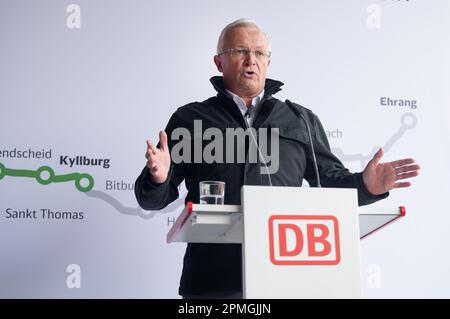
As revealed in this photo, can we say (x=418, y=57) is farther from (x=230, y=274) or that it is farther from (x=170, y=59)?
(x=230, y=274)

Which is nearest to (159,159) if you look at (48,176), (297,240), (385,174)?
(297,240)

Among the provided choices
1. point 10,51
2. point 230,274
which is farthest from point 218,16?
point 230,274

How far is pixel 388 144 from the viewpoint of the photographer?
3334 mm

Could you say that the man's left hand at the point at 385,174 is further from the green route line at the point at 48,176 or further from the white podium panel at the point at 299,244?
the green route line at the point at 48,176

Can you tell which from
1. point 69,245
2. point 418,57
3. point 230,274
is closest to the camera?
point 230,274

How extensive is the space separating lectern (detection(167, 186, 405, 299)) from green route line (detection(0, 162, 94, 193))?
1.38 metres

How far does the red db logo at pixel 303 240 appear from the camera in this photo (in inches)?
64.7

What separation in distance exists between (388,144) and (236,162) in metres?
1.24

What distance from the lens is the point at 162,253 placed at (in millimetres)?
2984

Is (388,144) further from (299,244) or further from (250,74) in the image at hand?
(299,244)

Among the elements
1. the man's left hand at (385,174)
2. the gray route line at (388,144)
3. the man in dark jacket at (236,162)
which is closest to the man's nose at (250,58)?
the man in dark jacket at (236,162)

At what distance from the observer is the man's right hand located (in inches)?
77.6

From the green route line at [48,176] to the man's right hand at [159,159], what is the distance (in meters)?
0.97
